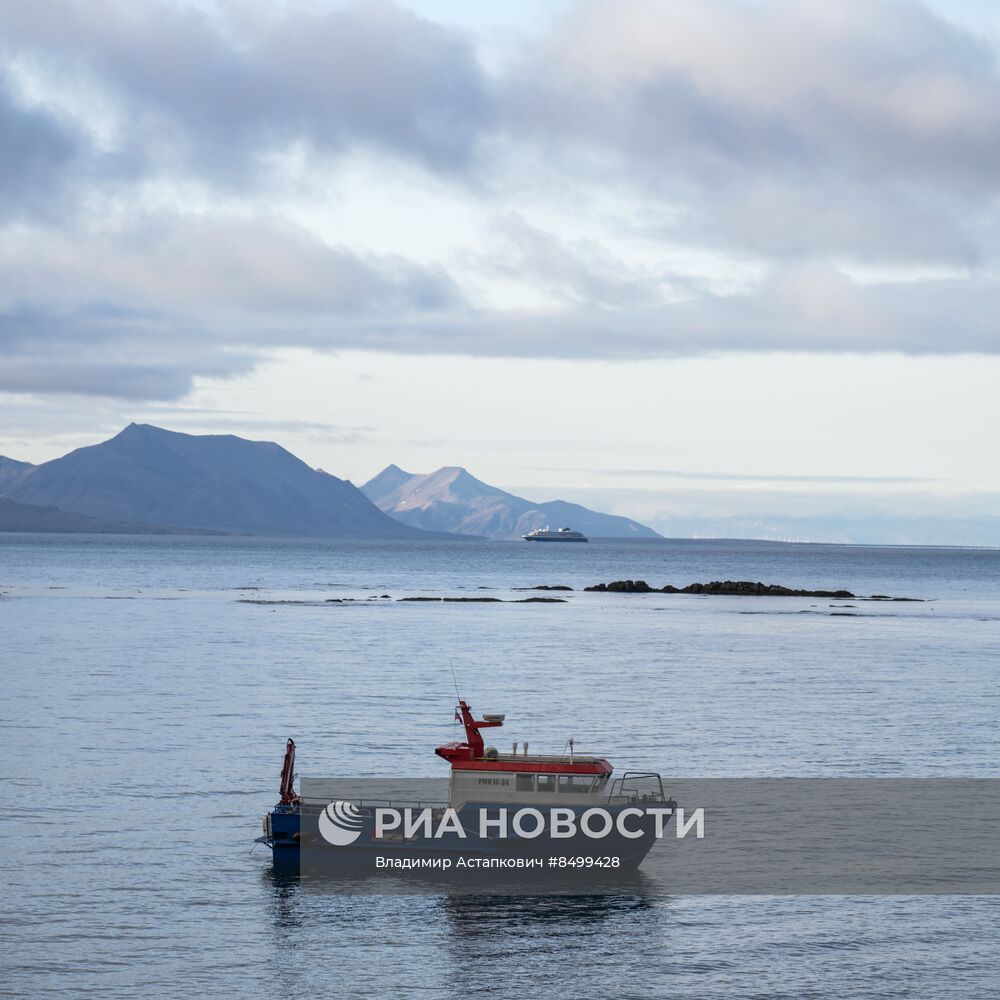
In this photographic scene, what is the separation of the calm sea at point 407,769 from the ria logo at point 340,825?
193cm

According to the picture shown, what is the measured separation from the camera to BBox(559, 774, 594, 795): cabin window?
38844 millimetres

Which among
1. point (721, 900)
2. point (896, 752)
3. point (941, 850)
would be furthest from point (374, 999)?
point (896, 752)

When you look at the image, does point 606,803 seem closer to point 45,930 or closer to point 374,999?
point 374,999

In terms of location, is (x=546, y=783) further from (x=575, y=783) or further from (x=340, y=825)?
(x=340, y=825)

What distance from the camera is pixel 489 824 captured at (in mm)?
38656

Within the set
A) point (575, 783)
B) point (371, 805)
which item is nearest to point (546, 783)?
point (575, 783)

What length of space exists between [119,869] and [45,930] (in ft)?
17.3

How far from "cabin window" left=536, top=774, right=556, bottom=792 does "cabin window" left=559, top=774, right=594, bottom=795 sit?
21cm

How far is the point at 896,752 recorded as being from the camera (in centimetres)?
6019

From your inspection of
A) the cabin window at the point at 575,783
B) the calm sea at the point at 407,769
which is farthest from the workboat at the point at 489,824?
the calm sea at the point at 407,769

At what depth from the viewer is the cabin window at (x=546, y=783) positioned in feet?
128

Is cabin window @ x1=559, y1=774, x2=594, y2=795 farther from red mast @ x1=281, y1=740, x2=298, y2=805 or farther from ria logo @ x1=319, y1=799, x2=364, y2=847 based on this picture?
red mast @ x1=281, y1=740, x2=298, y2=805

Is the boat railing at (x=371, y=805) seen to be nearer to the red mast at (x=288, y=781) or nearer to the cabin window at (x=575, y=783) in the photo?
the red mast at (x=288, y=781)

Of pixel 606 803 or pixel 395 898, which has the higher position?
pixel 606 803
